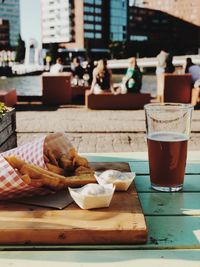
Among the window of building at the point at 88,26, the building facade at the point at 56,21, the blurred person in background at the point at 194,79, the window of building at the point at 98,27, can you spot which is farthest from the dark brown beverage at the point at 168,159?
the building facade at the point at 56,21

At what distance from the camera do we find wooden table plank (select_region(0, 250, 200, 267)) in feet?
3.38

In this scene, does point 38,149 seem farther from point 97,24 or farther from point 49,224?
point 97,24

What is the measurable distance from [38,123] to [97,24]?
10646cm

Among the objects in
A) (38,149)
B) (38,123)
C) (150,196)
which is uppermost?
(38,149)

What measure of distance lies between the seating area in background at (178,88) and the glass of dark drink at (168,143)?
10.3m

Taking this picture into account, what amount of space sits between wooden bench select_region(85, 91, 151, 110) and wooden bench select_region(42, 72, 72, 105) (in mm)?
1493

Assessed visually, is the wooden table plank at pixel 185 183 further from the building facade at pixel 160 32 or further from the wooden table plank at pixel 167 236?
the building facade at pixel 160 32

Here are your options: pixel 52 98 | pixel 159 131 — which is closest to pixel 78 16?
pixel 52 98

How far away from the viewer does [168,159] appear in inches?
63.1

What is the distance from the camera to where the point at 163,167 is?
1606 millimetres

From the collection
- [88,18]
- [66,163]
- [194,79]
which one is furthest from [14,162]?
[88,18]

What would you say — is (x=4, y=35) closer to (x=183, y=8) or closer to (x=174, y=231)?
(x=183, y=8)

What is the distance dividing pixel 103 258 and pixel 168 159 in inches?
24.4

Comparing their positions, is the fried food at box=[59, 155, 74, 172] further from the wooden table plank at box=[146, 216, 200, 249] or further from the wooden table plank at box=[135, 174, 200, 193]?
the wooden table plank at box=[146, 216, 200, 249]
